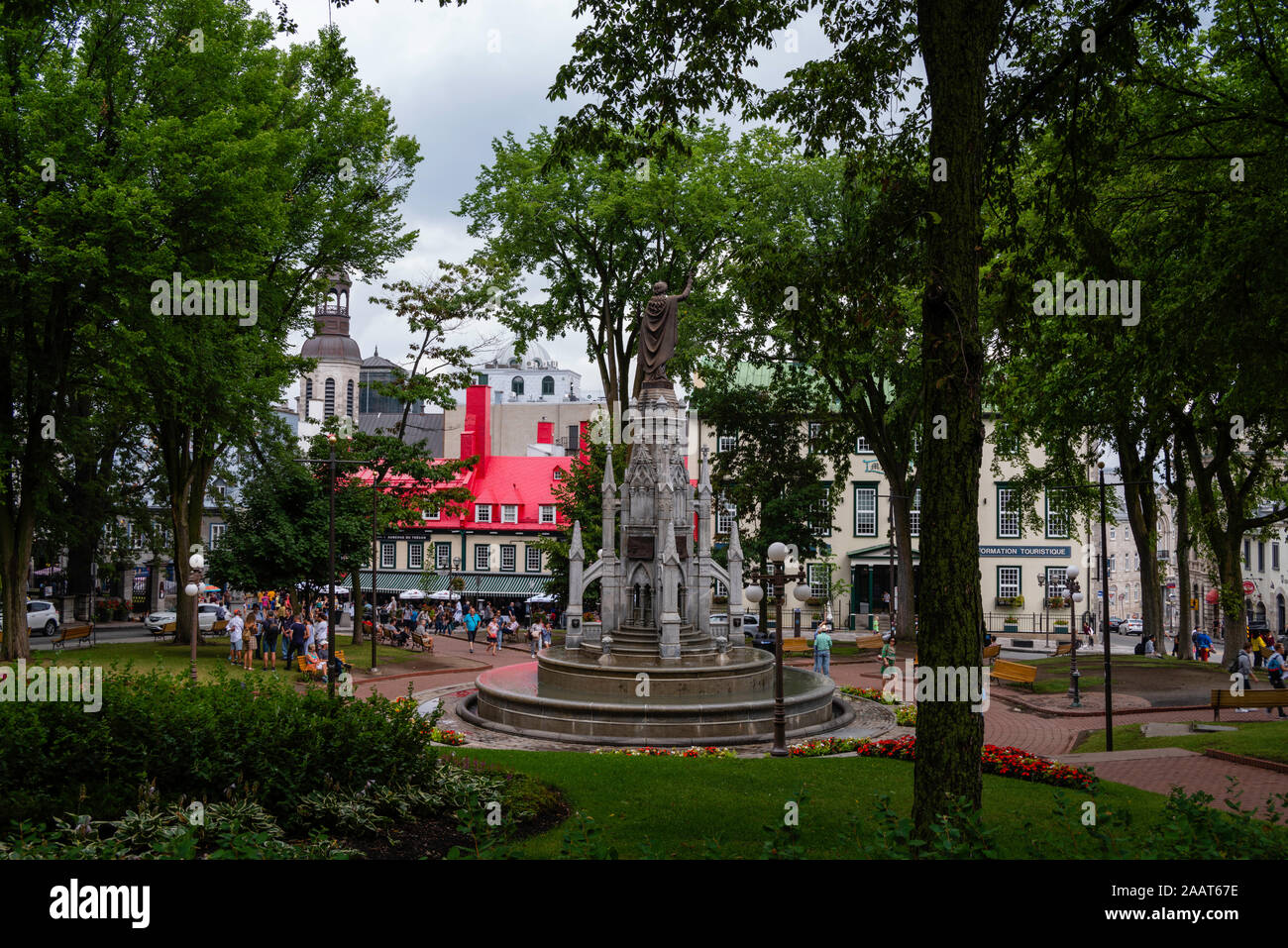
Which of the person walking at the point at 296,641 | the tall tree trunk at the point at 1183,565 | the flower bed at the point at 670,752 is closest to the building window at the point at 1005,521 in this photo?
the tall tree trunk at the point at 1183,565

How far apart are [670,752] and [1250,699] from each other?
12997 mm

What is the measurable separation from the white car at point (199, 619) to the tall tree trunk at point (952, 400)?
33.9 metres

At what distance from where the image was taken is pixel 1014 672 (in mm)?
26047

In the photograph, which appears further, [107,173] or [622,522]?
[622,522]

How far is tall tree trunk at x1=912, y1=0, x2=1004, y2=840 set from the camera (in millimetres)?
7988

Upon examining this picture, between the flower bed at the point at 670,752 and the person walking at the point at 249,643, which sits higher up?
the person walking at the point at 249,643

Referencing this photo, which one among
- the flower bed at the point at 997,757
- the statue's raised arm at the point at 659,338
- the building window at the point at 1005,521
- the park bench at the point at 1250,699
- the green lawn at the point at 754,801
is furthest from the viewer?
the building window at the point at 1005,521

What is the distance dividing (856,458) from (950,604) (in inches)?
1714

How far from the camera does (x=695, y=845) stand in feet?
28.3

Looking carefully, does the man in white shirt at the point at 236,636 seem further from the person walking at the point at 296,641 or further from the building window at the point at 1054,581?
the building window at the point at 1054,581

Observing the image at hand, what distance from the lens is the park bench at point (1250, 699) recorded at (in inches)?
777

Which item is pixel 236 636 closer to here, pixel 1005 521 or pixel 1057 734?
pixel 1057 734
